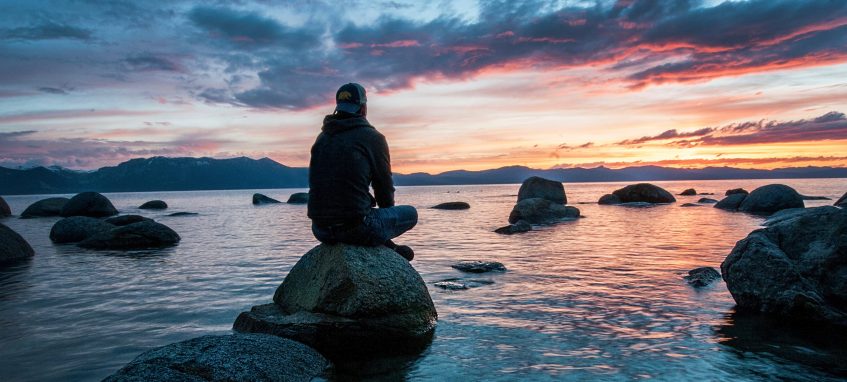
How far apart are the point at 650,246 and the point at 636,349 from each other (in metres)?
12.8

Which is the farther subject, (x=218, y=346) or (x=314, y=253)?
(x=314, y=253)

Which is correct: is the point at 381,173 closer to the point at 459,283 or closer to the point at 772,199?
the point at 459,283

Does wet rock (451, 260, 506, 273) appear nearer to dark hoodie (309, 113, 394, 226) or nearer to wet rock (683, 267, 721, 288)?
wet rock (683, 267, 721, 288)

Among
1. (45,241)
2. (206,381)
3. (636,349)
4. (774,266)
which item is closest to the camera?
(206,381)

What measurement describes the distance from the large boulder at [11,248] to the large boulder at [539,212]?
950 inches

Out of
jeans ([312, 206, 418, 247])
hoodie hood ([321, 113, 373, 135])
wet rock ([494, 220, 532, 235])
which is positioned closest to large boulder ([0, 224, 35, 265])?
jeans ([312, 206, 418, 247])

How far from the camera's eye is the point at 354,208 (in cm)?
758

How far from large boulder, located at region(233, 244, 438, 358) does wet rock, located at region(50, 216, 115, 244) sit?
19167mm

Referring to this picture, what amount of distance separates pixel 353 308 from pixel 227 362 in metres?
2.21

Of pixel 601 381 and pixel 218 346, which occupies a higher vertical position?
pixel 218 346

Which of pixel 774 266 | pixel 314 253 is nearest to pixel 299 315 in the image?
pixel 314 253

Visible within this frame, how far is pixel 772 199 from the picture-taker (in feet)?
118

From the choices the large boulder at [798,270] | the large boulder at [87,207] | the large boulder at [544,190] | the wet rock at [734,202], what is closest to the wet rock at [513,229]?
the large boulder at [798,270]

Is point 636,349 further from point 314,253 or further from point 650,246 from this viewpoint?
point 650,246
